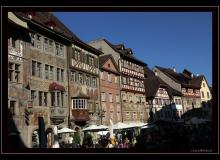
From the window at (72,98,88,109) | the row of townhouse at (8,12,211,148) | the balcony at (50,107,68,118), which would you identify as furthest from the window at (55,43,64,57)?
the balcony at (50,107,68,118)

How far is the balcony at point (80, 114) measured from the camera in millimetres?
35969

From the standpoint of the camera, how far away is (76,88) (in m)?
37.7

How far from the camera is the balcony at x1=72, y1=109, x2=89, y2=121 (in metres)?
36.0

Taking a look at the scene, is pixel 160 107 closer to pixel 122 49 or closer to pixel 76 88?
pixel 122 49

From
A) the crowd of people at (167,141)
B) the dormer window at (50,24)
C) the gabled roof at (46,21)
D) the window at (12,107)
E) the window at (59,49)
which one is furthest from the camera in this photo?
the dormer window at (50,24)

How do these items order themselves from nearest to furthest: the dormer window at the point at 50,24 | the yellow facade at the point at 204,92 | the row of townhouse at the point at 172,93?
the dormer window at the point at 50,24 < the row of townhouse at the point at 172,93 < the yellow facade at the point at 204,92

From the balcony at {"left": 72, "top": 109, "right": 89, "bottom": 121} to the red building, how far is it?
4991mm

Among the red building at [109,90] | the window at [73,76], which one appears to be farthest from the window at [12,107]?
the red building at [109,90]

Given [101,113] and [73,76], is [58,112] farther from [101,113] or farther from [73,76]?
[101,113]

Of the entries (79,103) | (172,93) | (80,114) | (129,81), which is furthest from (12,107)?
(172,93)

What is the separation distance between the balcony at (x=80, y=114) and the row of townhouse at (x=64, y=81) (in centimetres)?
8

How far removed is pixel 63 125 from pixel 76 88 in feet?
14.6

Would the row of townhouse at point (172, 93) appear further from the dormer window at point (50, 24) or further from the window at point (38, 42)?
the window at point (38, 42)
